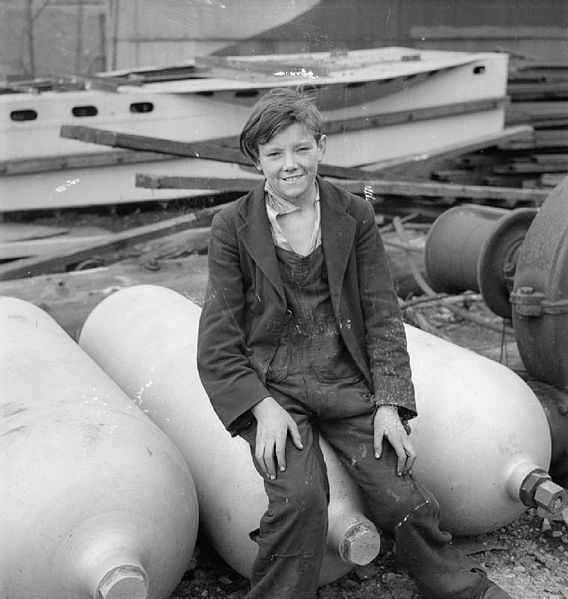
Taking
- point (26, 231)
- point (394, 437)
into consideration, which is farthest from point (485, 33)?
point (394, 437)

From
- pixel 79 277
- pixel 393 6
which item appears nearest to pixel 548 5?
pixel 393 6

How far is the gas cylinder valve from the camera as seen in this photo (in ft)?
8.53

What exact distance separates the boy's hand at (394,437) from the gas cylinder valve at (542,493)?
1.70 feet

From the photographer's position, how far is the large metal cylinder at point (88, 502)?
7.28 feet

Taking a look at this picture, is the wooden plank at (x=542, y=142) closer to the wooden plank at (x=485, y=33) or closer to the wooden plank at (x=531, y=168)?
the wooden plank at (x=531, y=168)

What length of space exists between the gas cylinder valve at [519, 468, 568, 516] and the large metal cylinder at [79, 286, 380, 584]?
0.60 meters

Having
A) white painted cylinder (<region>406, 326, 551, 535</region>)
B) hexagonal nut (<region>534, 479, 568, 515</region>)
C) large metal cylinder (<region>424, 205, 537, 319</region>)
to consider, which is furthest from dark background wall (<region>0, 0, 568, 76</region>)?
hexagonal nut (<region>534, 479, 568, 515</region>)

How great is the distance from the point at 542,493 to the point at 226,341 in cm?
112

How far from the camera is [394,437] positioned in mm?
2369

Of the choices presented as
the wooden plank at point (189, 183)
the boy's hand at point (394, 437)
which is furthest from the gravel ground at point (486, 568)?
the wooden plank at point (189, 183)

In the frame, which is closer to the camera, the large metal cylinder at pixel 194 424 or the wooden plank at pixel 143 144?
the large metal cylinder at pixel 194 424

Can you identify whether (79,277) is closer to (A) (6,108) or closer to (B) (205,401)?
(A) (6,108)

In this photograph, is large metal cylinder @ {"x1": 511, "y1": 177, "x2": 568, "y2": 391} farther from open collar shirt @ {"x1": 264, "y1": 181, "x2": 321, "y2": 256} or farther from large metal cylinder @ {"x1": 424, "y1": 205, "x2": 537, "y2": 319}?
open collar shirt @ {"x1": 264, "y1": 181, "x2": 321, "y2": 256}

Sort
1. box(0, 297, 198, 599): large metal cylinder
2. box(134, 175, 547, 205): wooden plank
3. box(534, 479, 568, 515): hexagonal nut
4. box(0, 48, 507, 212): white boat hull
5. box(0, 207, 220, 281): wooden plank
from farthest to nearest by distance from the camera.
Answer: box(0, 48, 507, 212): white boat hull → box(0, 207, 220, 281): wooden plank → box(134, 175, 547, 205): wooden plank → box(534, 479, 568, 515): hexagonal nut → box(0, 297, 198, 599): large metal cylinder
